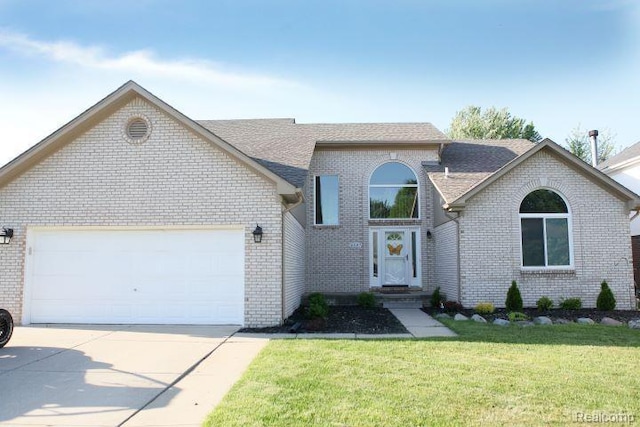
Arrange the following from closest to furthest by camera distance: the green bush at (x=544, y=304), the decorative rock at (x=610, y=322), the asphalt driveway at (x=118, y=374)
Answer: the asphalt driveway at (x=118, y=374)
the decorative rock at (x=610, y=322)
the green bush at (x=544, y=304)

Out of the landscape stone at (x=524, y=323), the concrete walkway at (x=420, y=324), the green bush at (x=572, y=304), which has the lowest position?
the concrete walkway at (x=420, y=324)

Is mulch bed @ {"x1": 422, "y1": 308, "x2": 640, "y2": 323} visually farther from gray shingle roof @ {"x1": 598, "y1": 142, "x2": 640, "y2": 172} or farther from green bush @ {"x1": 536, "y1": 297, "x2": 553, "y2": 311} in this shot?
gray shingle roof @ {"x1": 598, "y1": 142, "x2": 640, "y2": 172}

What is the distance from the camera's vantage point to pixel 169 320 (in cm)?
1065

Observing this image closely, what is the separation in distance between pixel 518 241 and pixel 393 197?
15.6 feet

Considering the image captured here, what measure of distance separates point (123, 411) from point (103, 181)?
723 cm

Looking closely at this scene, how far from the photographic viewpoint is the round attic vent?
11.0m

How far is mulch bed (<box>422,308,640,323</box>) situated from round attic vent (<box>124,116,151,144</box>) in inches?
335

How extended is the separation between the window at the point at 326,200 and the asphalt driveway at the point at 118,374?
292 inches

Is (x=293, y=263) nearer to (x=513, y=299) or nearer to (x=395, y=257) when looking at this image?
(x=395, y=257)

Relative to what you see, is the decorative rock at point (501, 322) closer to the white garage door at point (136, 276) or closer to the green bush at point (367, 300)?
the green bush at point (367, 300)

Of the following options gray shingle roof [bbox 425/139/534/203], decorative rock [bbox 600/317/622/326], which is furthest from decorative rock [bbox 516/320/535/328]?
gray shingle roof [bbox 425/139/534/203]

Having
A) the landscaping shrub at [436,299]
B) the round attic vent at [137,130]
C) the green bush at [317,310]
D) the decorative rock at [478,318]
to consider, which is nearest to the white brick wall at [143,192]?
the round attic vent at [137,130]

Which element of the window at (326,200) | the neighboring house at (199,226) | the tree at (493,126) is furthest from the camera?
the tree at (493,126)

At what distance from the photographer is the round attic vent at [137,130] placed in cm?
1097
